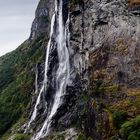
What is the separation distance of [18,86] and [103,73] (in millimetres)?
86465

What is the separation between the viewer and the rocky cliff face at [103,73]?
222 ft

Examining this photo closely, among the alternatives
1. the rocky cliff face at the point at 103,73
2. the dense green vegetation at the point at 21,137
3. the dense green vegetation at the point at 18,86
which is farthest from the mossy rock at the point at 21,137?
the dense green vegetation at the point at 18,86

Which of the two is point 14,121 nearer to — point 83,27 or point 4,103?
point 4,103

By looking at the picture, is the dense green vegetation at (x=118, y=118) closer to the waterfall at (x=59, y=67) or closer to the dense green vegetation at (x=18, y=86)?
the waterfall at (x=59, y=67)

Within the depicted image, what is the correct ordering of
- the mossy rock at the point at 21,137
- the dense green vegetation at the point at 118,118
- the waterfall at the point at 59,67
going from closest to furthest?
the dense green vegetation at the point at 118,118, the waterfall at the point at 59,67, the mossy rock at the point at 21,137

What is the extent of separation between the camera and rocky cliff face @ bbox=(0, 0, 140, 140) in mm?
67562

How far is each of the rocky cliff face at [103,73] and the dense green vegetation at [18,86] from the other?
49.8 m

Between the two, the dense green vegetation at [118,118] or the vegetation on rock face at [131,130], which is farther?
the dense green vegetation at [118,118]

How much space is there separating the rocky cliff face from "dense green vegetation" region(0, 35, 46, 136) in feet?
163

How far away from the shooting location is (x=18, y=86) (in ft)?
520

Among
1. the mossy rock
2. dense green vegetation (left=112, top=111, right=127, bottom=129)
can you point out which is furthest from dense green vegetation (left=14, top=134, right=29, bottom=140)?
dense green vegetation (left=112, top=111, right=127, bottom=129)

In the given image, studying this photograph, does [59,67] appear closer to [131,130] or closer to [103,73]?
[103,73]

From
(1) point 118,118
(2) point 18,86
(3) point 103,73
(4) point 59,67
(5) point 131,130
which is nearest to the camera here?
(5) point 131,130

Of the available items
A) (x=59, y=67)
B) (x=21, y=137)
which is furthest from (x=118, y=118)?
(x=21, y=137)
